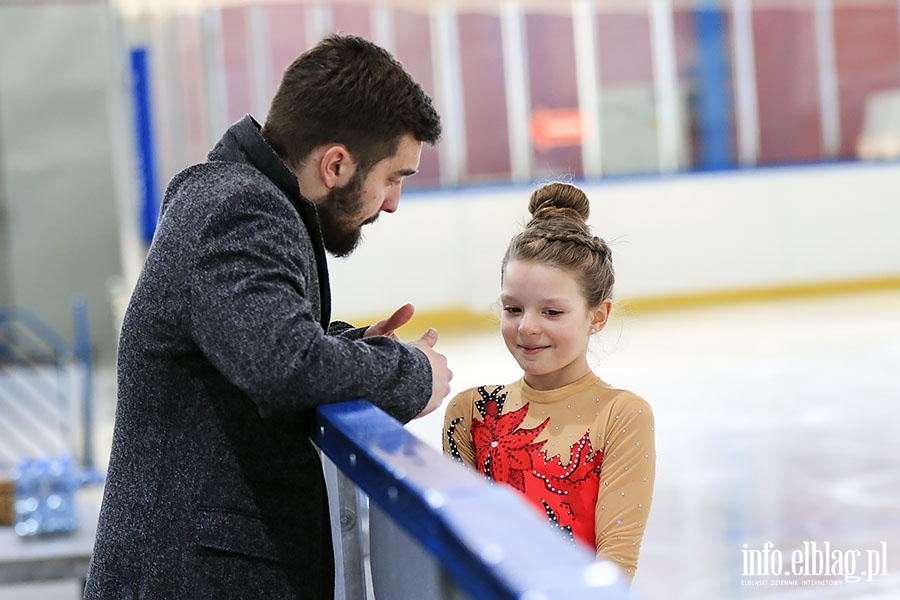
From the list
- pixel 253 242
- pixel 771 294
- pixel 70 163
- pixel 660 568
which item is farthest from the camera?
pixel 70 163

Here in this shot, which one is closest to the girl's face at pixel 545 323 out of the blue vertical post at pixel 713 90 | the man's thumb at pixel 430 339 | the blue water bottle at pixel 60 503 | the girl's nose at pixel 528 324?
the girl's nose at pixel 528 324

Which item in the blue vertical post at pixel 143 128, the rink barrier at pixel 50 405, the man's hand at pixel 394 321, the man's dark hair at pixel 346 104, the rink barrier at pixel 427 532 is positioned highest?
the blue vertical post at pixel 143 128

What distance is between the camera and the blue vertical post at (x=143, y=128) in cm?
912

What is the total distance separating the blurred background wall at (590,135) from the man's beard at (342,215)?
9.50 meters

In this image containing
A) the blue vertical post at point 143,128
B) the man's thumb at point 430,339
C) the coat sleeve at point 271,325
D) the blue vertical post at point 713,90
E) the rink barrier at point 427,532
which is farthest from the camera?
the blue vertical post at point 713,90

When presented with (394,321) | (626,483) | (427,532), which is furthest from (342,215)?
(427,532)

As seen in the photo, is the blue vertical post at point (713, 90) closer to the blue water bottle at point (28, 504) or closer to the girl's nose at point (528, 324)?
the blue water bottle at point (28, 504)

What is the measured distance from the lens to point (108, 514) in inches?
57.7

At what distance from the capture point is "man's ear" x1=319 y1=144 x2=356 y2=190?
4.92 ft

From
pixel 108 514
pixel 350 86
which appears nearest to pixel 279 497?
pixel 108 514

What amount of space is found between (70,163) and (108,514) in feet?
45.8

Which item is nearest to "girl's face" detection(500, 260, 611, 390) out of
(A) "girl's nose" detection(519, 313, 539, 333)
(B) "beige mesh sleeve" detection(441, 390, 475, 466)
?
Answer: (A) "girl's nose" detection(519, 313, 539, 333)

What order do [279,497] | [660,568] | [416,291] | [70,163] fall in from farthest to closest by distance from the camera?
[70,163] < [416,291] < [660,568] < [279,497]

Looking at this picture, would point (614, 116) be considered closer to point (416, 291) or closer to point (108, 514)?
point (416, 291)
